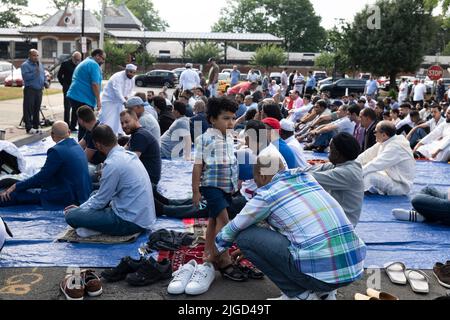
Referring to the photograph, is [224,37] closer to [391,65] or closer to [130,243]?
[391,65]

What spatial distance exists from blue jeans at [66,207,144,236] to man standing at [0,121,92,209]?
918 millimetres

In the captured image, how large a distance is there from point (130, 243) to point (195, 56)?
170ft

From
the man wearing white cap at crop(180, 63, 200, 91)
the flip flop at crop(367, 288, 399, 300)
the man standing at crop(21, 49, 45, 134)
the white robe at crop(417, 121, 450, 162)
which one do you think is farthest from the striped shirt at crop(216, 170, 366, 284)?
the man wearing white cap at crop(180, 63, 200, 91)

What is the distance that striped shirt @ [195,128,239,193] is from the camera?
5215mm

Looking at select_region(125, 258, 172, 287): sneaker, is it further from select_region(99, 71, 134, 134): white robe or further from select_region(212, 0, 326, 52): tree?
select_region(212, 0, 326, 52): tree

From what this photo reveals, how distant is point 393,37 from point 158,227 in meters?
41.4

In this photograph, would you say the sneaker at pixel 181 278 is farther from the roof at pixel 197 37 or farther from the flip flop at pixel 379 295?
the roof at pixel 197 37

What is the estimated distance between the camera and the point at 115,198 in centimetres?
597

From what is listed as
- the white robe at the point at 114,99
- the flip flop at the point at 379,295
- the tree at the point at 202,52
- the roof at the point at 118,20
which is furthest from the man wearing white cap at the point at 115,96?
the roof at the point at 118,20

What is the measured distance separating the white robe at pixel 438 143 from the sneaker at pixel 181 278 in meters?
8.26

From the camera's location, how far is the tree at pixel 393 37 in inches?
1758

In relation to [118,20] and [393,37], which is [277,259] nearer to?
[393,37]

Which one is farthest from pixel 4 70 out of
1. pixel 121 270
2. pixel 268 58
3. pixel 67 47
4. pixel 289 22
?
pixel 289 22
